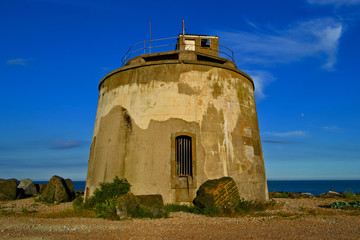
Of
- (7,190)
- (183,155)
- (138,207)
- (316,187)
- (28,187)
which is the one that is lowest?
(316,187)

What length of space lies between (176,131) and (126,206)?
3.96 metres

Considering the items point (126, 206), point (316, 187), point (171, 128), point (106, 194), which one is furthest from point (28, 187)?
point (316, 187)

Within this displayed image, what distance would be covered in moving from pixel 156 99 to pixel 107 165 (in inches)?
149

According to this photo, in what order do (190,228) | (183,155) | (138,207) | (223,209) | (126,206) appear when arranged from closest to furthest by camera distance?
(190,228), (126,206), (138,207), (223,209), (183,155)

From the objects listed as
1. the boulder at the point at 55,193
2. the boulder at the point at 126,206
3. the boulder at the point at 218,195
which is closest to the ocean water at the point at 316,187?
the boulder at the point at 218,195

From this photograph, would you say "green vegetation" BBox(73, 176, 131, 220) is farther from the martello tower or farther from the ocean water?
the ocean water

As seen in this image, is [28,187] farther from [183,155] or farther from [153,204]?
[153,204]

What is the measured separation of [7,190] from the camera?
18.0 meters

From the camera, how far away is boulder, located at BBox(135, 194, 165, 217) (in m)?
9.74

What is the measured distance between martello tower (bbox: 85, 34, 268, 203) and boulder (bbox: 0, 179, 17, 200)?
7.29 meters

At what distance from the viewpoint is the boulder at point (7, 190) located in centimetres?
1766

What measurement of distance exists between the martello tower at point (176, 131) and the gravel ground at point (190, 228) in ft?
→ 8.02

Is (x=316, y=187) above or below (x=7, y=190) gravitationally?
below

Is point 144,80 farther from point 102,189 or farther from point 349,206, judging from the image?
point 349,206
